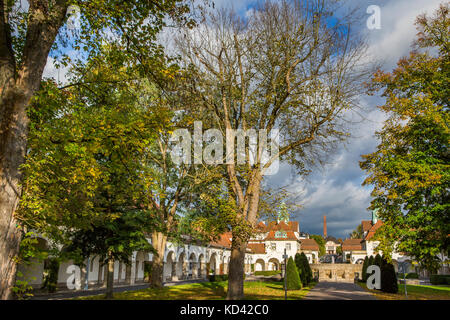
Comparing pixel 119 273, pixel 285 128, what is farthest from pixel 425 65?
pixel 119 273

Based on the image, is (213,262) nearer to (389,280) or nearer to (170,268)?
(170,268)

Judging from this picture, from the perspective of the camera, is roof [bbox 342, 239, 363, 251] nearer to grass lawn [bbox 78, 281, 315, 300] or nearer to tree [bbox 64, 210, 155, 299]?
grass lawn [bbox 78, 281, 315, 300]

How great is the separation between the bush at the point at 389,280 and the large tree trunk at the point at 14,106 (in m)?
26.3

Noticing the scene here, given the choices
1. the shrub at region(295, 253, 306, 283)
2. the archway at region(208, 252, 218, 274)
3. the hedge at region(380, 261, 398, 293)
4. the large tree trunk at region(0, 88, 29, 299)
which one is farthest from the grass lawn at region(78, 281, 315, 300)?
the archway at region(208, 252, 218, 274)

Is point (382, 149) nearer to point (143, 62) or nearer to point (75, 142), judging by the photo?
point (143, 62)

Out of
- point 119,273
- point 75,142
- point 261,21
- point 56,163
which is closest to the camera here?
point 75,142

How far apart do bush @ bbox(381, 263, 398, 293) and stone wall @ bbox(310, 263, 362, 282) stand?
1972 centimetres

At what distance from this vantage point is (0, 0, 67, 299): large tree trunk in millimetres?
5672

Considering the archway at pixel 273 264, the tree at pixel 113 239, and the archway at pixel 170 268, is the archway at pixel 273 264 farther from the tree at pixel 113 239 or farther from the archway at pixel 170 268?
the tree at pixel 113 239

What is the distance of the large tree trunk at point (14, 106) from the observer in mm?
5672

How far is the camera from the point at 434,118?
45.4ft

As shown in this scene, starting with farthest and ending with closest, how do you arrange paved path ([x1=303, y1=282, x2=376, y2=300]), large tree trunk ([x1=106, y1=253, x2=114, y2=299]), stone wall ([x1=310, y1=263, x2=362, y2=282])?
stone wall ([x1=310, y1=263, x2=362, y2=282]), paved path ([x1=303, y1=282, x2=376, y2=300]), large tree trunk ([x1=106, y1=253, x2=114, y2=299])

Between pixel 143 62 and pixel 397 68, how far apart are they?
14.8m

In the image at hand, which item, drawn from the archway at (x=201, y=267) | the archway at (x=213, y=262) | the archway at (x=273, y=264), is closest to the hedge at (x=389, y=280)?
the archway at (x=201, y=267)
